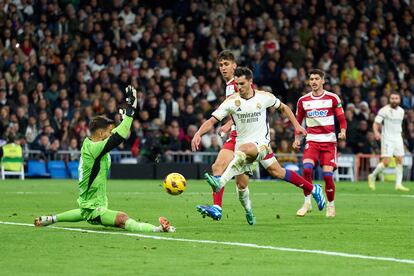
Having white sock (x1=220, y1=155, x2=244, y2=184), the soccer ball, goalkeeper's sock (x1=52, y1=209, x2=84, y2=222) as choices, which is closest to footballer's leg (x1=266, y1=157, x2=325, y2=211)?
white sock (x1=220, y1=155, x2=244, y2=184)

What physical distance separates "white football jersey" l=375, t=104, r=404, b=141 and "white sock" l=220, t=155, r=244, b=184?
13430 mm

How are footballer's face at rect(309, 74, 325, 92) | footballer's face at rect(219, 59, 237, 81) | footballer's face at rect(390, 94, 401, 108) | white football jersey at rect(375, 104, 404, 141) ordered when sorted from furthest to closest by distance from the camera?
white football jersey at rect(375, 104, 404, 141), footballer's face at rect(390, 94, 401, 108), footballer's face at rect(309, 74, 325, 92), footballer's face at rect(219, 59, 237, 81)

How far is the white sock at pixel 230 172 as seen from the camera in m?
14.6

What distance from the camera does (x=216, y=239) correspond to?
12672 millimetres

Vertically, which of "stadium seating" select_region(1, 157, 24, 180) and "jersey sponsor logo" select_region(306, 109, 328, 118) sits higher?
"jersey sponsor logo" select_region(306, 109, 328, 118)

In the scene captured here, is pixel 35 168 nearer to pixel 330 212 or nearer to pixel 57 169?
pixel 57 169

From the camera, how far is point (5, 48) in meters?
32.9

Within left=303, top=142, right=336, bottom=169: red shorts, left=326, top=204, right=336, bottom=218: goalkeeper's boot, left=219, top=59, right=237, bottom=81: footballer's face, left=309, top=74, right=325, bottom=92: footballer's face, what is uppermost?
left=219, top=59, right=237, bottom=81: footballer's face

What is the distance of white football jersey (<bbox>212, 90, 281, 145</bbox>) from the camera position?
15062 mm

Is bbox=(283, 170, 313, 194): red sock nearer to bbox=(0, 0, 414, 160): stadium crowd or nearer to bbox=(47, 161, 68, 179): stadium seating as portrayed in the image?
bbox=(0, 0, 414, 160): stadium crowd

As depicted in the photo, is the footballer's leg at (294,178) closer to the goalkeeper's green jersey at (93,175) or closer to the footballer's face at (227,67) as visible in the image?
the footballer's face at (227,67)

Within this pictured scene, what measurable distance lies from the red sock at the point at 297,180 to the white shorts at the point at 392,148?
1147 cm

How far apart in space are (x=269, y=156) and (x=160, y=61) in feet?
62.7

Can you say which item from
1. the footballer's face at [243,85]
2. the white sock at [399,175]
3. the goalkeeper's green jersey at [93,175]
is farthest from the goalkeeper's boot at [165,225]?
the white sock at [399,175]
